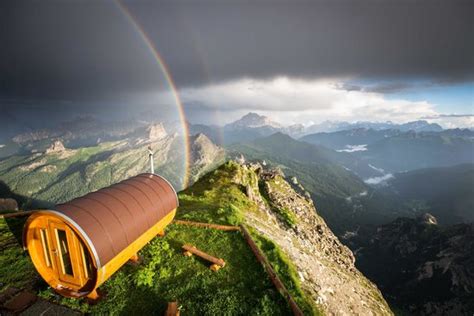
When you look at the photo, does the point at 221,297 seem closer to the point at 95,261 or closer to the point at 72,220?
the point at 95,261

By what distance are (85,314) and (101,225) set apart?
170 inches

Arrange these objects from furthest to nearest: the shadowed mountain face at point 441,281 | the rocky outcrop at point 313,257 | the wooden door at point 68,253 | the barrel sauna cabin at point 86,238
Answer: the shadowed mountain face at point 441,281, the rocky outcrop at point 313,257, the wooden door at point 68,253, the barrel sauna cabin at point 86,238

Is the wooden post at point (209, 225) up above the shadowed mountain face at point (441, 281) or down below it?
above

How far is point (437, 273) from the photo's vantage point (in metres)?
171

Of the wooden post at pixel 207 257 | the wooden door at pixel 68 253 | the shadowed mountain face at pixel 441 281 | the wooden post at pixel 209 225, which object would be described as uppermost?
the wooden door at pixel 68 253

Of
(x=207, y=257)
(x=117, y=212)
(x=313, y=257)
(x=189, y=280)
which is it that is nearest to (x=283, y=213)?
(x=313, y=257)

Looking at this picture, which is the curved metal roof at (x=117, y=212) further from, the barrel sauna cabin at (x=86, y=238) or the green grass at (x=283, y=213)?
the green grass at (x=283, y=213)

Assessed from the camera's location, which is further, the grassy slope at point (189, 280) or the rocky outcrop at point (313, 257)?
the rocky outcrop at point (313, 257)

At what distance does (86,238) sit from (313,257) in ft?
67.1

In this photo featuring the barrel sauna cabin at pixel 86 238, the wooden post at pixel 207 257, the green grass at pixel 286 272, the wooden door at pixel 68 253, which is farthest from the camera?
the wooden post at pixel 207 257

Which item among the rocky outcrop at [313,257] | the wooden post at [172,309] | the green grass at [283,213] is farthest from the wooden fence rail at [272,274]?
the green grass at [283,213]

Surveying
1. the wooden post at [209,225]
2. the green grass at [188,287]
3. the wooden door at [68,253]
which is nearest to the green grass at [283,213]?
the wooden post at [209,225]

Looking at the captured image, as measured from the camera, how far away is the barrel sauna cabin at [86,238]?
12266 mm

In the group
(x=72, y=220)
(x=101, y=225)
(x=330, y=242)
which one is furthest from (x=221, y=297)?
(x=330, y=242)
